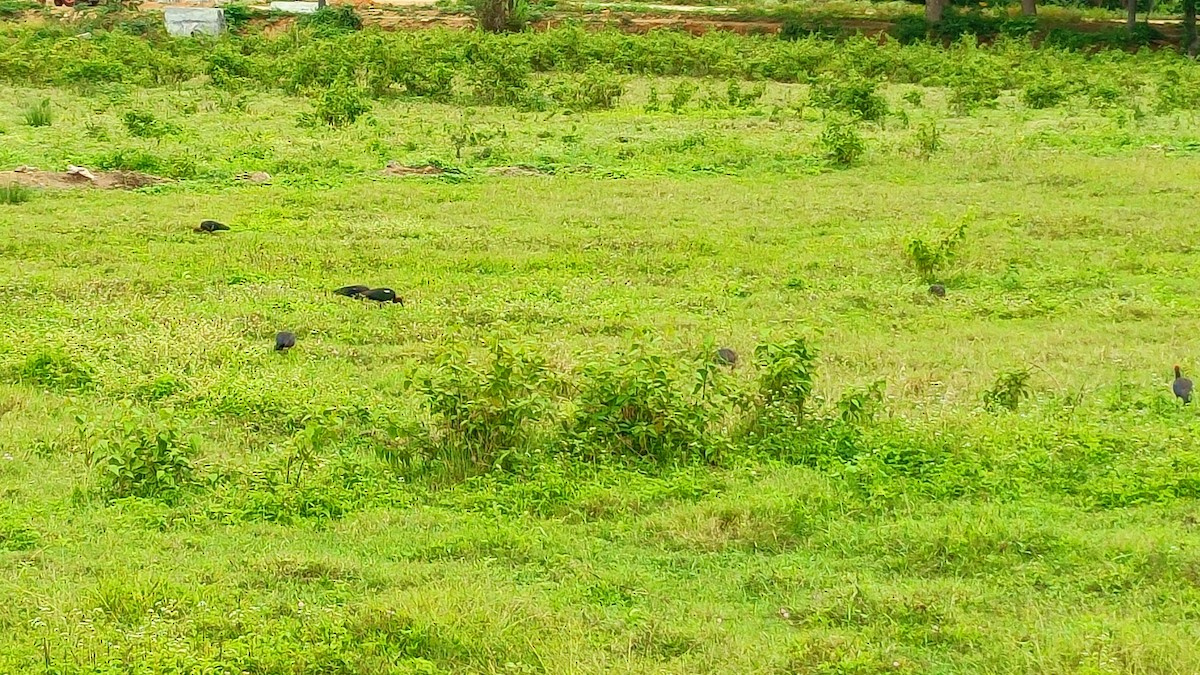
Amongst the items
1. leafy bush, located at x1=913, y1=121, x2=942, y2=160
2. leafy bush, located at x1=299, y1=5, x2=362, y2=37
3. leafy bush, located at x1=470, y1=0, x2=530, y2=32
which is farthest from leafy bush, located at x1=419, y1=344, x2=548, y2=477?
leafy bush, located at x1=299, y1=5, x2=362, y2=37

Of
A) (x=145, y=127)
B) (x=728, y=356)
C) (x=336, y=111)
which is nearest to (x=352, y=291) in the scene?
(x=728, y=356)

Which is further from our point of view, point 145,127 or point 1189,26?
point 1189,26

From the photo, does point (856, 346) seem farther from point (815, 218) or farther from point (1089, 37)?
point (1089, 37)

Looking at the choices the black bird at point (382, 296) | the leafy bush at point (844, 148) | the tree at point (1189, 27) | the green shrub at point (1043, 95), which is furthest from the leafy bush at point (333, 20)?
the black bird at point (382, 296)

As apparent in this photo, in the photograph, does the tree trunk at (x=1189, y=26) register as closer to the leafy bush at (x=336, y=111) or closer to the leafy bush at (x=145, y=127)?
the leafy bush at (x=336, y=111)

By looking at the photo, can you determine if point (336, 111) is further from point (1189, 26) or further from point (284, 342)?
point (1189, 26)

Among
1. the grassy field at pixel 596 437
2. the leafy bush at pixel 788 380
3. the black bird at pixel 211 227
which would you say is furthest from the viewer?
the black bird at pixel 211 227

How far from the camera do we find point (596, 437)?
5.86 metres

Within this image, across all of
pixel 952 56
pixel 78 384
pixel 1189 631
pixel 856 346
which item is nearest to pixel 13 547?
pixel 78 384

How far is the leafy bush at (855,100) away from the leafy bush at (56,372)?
43.0 feet

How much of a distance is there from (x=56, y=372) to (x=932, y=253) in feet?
Answer: 18.5

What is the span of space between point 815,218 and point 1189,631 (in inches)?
315

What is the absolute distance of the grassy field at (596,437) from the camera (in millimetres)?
4285

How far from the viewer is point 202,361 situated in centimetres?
748
